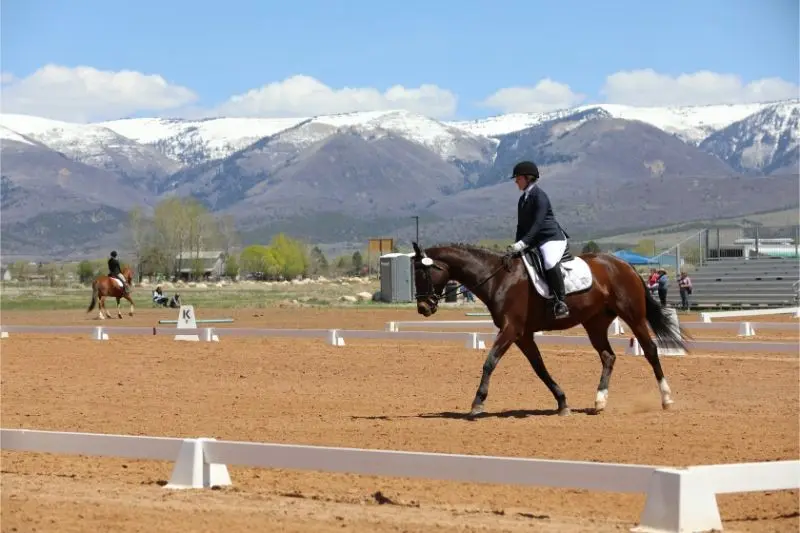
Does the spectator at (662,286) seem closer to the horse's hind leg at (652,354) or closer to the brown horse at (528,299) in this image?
the horse's hind leg at (652,354)

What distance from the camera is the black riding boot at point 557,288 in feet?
49.7

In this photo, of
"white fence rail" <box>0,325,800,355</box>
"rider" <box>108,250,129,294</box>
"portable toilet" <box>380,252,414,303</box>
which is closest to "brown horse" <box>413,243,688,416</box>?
"white fence rail" <box>0,325,800,355</box>

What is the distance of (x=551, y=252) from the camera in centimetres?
1517

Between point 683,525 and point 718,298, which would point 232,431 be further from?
point 718,298

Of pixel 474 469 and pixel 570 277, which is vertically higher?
pixel 570 277

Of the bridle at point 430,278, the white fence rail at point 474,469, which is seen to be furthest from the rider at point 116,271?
the white fence rail at point 474,469

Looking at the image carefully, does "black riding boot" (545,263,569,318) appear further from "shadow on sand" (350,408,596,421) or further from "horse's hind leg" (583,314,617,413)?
"shadow on sand" (350,408,596,421)

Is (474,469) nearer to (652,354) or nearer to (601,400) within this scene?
(601,400)

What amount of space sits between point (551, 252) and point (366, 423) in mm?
2963

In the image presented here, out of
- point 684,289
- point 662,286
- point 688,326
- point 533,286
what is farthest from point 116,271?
point 533,286

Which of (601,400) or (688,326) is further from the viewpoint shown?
(688,326)

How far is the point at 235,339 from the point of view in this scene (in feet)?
99.5

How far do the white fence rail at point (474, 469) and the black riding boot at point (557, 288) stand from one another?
509cm

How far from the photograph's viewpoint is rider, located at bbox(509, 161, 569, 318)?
15055 millimetres
